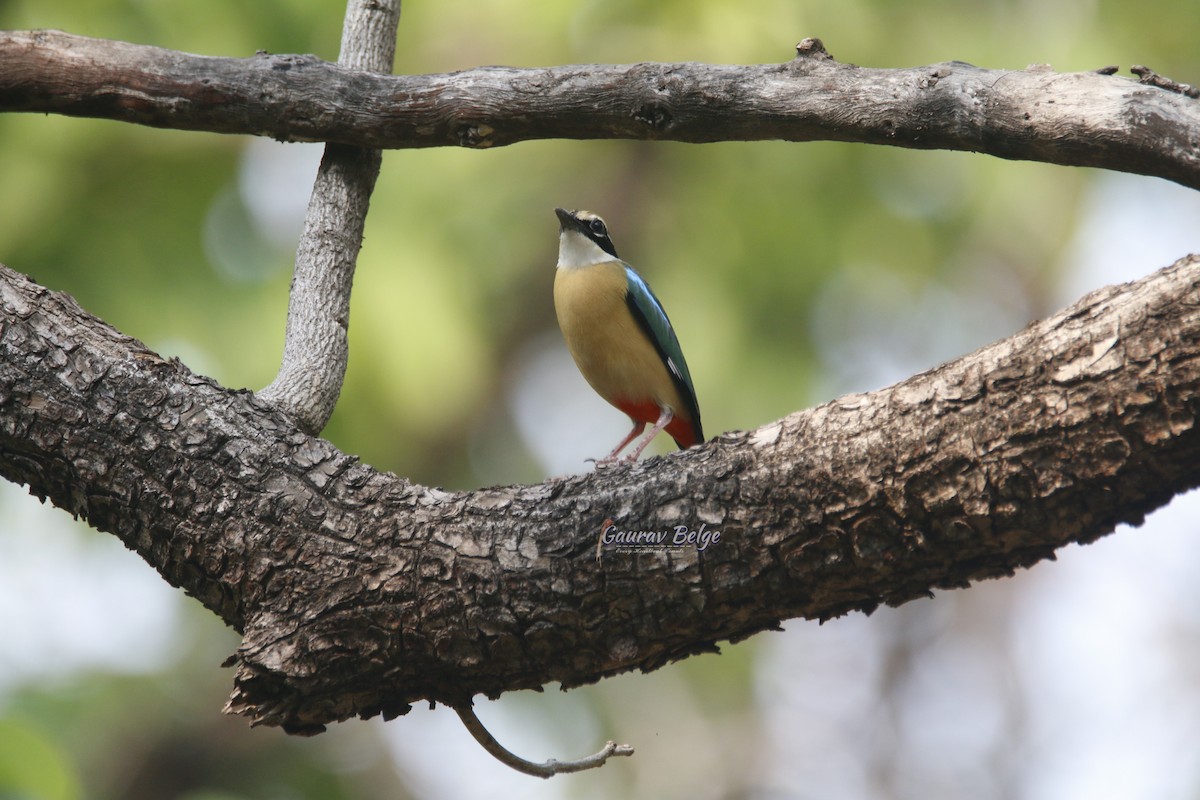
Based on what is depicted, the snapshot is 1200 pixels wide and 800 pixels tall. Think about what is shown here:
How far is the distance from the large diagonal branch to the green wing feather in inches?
135

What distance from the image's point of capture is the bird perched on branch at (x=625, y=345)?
7.39 m

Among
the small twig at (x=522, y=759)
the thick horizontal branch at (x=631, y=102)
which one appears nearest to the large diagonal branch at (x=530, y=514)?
the small twig at (x=522, y=759)

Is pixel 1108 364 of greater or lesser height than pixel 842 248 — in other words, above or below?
below

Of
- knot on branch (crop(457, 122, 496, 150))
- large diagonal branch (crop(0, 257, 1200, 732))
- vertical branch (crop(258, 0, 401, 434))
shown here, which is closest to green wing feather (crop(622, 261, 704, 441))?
vertical branch (crop(258, 0, 401, 434))

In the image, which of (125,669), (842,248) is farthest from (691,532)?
(125,669)

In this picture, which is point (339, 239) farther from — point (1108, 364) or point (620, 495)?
point (1108, 364)

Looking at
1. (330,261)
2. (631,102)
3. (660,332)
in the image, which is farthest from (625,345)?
(631,102)

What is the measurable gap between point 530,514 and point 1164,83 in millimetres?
2636

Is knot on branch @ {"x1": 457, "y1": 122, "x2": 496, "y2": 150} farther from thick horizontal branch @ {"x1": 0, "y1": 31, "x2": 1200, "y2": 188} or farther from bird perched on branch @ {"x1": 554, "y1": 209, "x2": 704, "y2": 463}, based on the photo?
bird perched on branch @ {"x1": 554, "y1": 209, "x2": 704, "y2": 463}

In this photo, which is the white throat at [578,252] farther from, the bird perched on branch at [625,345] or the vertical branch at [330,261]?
the vertical branch at [330,261]

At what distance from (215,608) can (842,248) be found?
10.3 meters

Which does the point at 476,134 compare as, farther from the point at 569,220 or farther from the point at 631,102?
the point at 569,220

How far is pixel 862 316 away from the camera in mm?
15375

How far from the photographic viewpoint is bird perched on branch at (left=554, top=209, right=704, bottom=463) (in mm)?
7387
